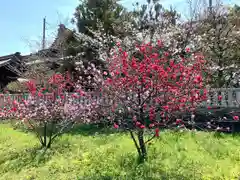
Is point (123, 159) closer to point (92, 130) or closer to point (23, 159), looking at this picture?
point (23, 159)

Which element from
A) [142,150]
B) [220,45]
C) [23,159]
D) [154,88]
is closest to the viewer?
[154,88]

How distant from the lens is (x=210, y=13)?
9.77 meters

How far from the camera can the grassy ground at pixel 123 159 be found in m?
3.83

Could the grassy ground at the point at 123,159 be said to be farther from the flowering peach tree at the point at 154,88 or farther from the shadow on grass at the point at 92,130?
the shadow on grass at the point at 92,130

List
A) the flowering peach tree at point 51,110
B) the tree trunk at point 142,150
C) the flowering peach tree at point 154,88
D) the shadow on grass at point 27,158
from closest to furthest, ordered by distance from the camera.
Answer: the flowering peach tree at point 154,88 < the tree trunk at point 142,150 < the shadow on grass at point 27,158 < the flowering peach tree at point 51,110

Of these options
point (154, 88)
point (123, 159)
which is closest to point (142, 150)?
point (123, 159)

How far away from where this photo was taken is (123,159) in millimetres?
4359

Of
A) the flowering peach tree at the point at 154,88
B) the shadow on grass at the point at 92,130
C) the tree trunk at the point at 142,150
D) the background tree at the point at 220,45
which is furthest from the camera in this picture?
the background tree at the point at 220,45

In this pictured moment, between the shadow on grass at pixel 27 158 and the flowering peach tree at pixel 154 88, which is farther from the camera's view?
the shadow on grass at pixel 27 158

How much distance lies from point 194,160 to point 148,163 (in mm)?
851

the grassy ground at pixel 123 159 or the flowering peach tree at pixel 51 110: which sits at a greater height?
the flowering peach tree at pixel 51 110

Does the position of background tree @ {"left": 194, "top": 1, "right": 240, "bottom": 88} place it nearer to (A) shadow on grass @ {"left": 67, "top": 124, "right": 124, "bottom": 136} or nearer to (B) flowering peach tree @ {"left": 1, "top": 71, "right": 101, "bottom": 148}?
(A) shadow on grass @ {"left": 67, "top": 124, "right": 124, "bottom": 136}

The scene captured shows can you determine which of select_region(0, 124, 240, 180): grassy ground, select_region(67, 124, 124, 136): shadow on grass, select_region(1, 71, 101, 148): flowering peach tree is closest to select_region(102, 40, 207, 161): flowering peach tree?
select_region(0, 124, 240, 180): grassy ground

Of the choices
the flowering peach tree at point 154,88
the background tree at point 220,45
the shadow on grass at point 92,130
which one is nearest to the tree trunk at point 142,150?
the flowering peach tree at point 154,88
